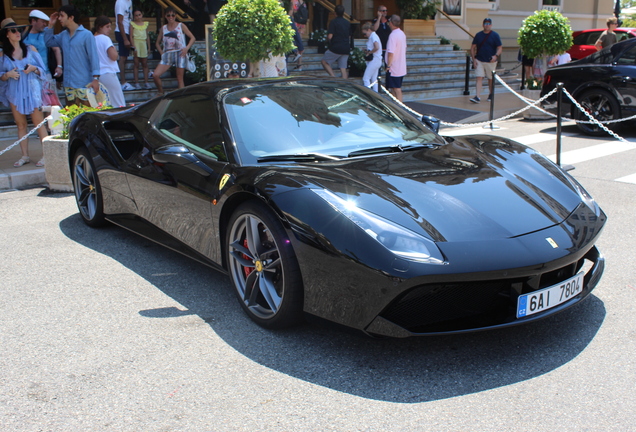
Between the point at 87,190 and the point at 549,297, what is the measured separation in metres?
4.12

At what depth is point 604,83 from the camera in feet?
34.3

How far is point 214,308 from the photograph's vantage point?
158 inches

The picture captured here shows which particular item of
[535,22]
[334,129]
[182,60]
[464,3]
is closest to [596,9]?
[464,3]

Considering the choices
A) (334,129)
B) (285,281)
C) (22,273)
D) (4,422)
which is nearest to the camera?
(4,422)

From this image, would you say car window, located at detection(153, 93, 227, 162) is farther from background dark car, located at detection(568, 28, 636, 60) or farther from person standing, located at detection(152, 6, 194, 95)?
background dark car, located at detection(568, 28, 636, 60)

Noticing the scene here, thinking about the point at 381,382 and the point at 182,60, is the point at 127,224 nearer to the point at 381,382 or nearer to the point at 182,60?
the point at 381,382

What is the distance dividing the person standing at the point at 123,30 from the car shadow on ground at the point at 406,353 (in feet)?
31.2

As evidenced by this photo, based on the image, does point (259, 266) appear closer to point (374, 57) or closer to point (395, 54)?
point (395, 54)

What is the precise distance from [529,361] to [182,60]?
33.4 ft

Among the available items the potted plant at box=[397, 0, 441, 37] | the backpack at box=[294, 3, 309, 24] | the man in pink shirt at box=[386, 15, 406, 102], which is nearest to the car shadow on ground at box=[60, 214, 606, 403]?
the man in pink shirt at box=[386, 15, 406, 102]

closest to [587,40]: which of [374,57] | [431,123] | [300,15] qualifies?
[300,15]

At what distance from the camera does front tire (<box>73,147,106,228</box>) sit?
5.54 meters

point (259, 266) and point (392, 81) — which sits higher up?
point (392, 81)

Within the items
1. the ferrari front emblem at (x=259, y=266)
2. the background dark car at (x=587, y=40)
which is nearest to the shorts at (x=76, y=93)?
the ferrari front emblem at (x=259, y=266)
